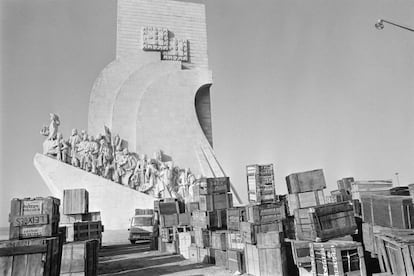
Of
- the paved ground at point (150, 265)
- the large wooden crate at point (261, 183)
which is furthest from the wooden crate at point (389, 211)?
the paved ground at point (150, 265)

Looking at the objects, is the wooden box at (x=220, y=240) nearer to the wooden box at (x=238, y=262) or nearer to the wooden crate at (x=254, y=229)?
the wooden box at (x=238, y=262)

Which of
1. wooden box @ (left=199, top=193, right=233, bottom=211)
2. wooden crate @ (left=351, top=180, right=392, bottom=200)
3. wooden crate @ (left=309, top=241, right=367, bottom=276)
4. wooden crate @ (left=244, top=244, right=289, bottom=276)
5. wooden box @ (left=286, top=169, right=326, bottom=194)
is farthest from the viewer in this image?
wooden box @ (left=199, top=193, right=233, bottom=211)

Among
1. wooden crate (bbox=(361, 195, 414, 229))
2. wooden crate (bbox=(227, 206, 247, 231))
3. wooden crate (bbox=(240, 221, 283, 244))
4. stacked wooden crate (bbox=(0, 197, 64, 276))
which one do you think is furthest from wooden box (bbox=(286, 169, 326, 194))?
stacked wooden crate (bbox=(0, 197, 64, 276))

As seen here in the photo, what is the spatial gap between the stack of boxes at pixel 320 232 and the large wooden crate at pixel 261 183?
44cm

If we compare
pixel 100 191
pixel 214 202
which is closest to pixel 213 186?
pixel 214 202

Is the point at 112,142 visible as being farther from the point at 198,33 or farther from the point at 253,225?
the point at 253,225

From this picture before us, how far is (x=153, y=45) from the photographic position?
80.9ft

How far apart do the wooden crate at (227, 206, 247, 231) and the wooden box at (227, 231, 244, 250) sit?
318 mm

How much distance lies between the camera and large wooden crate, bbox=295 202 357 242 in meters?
5.02

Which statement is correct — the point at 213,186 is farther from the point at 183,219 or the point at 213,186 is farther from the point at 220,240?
the point at 183,219

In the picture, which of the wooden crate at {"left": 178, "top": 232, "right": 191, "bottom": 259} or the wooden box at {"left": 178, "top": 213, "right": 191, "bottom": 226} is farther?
the wooden box at {"left": 178, "top": 213, "right": 191, "bottom": 226}

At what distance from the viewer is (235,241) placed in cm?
675

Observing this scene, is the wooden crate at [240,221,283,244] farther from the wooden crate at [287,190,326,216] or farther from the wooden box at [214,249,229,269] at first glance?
the wooden box at [214,249,229,269]

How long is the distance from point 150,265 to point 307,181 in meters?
3.81
